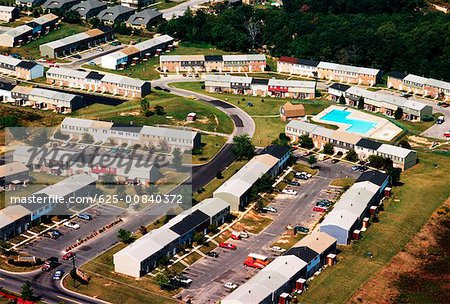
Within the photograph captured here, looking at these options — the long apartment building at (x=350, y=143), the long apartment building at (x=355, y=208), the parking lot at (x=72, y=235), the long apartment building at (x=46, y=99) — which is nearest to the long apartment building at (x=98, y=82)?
the long apartment building at (x=46, y=99)

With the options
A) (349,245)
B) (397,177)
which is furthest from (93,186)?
(397,177)

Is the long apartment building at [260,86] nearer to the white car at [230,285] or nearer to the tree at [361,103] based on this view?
the tree at [361,103]

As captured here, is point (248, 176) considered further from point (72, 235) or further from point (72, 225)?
point (72, 235)

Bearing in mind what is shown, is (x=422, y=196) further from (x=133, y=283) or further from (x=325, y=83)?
(x=325, y=83)

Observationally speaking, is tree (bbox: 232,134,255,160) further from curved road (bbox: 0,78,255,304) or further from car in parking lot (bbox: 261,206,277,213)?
car in parking lot (bbox: 261,206,277,213)

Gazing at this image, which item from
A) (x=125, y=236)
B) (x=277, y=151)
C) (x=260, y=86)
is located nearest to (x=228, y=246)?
(x=125, y=236)

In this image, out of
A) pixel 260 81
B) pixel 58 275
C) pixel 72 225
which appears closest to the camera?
pixel 58 275

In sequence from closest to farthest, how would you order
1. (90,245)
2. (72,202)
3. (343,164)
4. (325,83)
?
(90,245) → (72,202) → (343,164) → (325,83)
